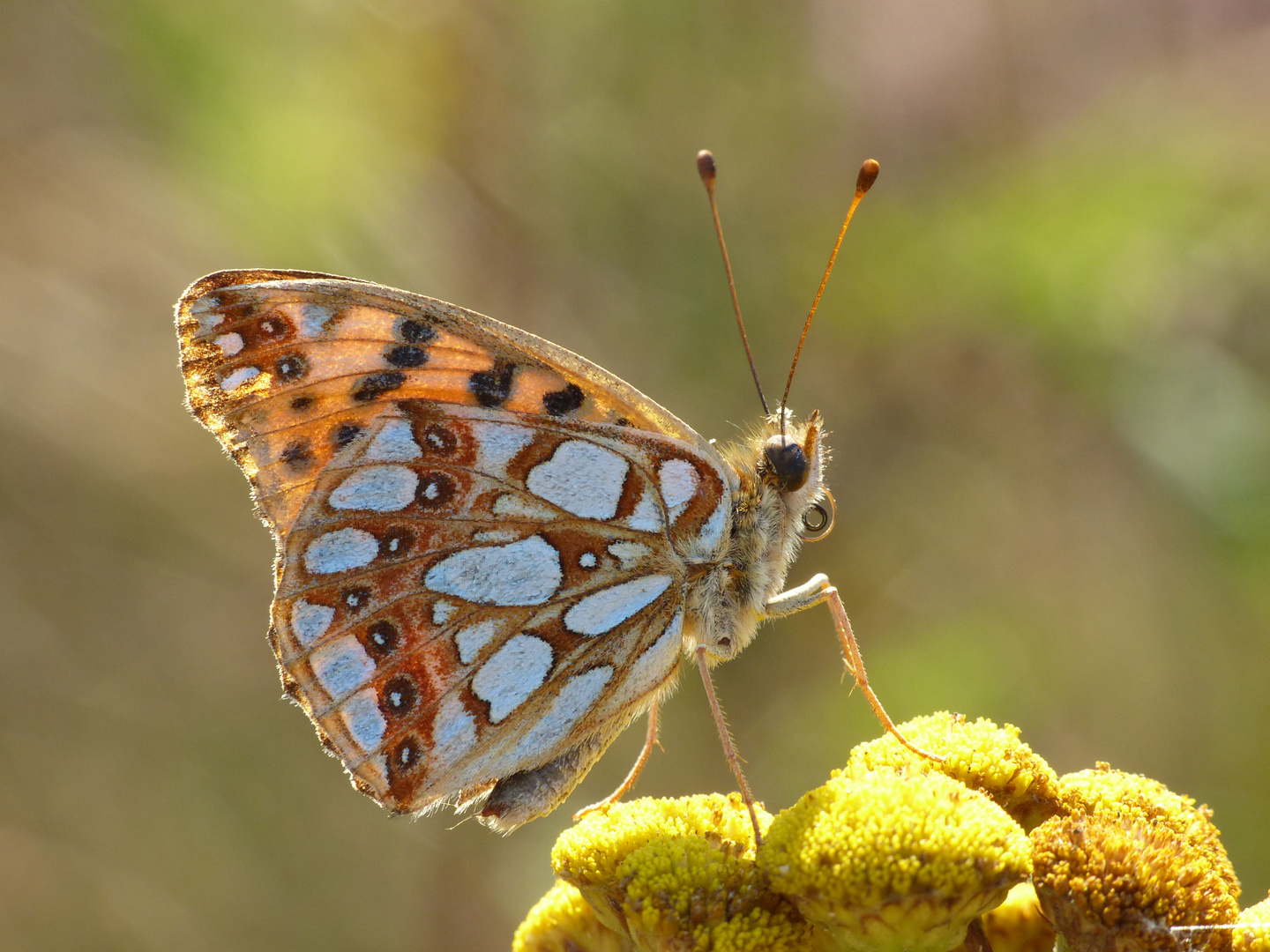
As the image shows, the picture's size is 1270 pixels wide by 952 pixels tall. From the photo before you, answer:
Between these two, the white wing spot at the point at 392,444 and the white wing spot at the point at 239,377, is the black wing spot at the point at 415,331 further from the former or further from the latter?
the white wing spot at the point at 239,377

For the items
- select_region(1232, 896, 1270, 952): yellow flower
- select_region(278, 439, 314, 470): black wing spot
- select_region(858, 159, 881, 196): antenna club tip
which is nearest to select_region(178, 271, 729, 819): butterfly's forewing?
select_region(278, 439, 314, 470): black wing spot

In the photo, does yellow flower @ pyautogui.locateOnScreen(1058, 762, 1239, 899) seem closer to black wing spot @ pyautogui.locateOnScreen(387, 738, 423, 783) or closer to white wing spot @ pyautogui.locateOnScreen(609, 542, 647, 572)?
white wing spot @ pyautogui.locateOnScreen(609, 542, 647, 572)

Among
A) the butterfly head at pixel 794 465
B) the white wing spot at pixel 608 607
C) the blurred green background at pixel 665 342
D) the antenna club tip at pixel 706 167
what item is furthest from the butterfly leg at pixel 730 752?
the blurred green background at pixel 665 342

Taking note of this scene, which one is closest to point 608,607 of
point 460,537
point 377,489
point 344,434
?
point 460,537

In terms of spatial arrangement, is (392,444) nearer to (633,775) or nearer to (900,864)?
(633,775)

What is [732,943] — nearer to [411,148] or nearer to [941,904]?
[941,904]
